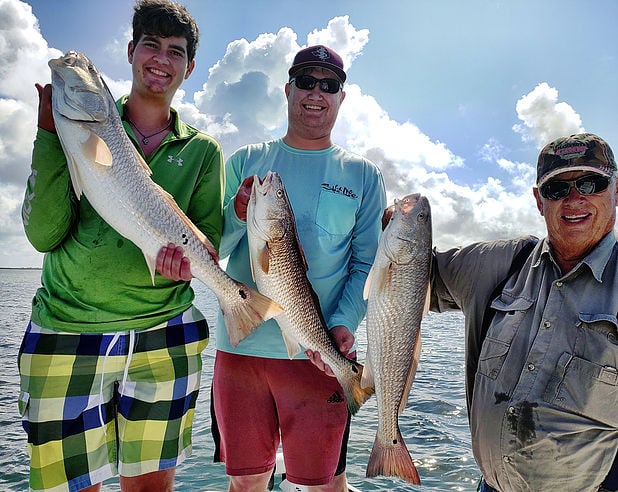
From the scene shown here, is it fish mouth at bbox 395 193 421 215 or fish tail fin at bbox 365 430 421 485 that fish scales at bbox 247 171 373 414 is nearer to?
fish tail fin at bbox 365 430 421 485

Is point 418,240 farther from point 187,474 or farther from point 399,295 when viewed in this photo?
point 187,474

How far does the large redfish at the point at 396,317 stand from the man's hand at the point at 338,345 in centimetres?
23

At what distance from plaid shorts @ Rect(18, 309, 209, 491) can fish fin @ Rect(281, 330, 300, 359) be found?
64 centimetres

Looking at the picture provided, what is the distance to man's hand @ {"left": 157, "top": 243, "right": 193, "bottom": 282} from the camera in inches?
120

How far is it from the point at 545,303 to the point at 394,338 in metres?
0.99

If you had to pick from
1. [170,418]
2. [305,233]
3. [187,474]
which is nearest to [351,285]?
[305,233]

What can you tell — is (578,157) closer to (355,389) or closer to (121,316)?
(355,389)

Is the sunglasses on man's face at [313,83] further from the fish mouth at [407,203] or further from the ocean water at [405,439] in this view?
the ocean water at [405,439]

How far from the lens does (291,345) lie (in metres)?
3.52

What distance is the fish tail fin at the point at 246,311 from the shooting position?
10.8 ft

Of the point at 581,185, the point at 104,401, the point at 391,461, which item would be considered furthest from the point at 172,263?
the point at 581,185

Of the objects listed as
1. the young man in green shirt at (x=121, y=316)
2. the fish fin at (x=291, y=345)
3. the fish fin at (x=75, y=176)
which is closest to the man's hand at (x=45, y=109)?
the young man in green shirt at (x=121, y=316)

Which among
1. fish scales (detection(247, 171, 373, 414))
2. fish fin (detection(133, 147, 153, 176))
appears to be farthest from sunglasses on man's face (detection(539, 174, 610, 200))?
fish fin (detection(133, 147, 153, 176))

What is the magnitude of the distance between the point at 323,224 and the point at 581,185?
1766 mm
